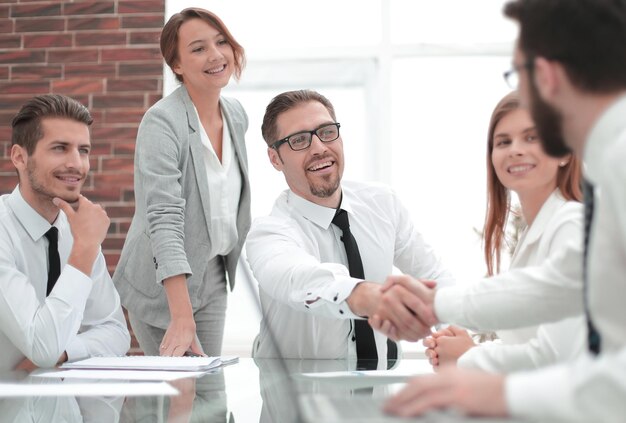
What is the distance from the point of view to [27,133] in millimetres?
2381

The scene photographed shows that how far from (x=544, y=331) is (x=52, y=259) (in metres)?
1.41

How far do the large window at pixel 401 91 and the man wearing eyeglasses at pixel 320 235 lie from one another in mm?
1913

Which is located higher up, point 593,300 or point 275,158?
point 275,158

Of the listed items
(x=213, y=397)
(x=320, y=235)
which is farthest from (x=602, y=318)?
(x=320, y=235)

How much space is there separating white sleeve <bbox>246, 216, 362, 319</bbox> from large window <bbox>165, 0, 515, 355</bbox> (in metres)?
2.15

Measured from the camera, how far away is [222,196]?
2.57 meters

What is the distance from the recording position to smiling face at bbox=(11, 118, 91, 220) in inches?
88.9

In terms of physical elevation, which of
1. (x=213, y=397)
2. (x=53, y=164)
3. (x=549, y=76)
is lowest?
(x=213, y=397)

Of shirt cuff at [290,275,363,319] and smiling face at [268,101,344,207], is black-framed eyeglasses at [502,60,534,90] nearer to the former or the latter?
shirt cuff at [290,275,363,319]

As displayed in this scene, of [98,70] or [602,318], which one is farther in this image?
[98,70]

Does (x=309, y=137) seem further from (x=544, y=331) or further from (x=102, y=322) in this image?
(x=544, y=331)

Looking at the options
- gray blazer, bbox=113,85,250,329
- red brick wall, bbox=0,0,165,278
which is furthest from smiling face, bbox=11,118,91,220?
red brick wall, bbox=0,0,165,278

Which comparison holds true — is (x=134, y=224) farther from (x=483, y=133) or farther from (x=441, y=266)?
(x=483, y=133)

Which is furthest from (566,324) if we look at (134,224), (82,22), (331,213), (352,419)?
(82,22)
